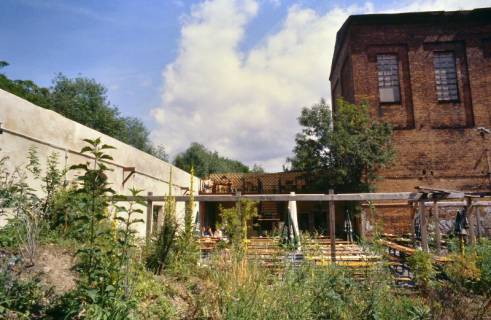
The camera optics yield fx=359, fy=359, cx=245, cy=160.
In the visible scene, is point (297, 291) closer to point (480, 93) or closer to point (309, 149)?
point (309, 149)

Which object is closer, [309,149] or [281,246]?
[281,246]

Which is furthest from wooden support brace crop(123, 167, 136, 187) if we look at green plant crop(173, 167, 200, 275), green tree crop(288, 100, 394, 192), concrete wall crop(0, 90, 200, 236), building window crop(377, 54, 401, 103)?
building window crop(377, 54, 401, 103)

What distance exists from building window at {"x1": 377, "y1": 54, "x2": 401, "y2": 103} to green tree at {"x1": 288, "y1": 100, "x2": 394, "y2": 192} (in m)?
1.72

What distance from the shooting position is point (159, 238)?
579 cm

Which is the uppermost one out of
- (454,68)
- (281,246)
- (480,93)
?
(454,68)

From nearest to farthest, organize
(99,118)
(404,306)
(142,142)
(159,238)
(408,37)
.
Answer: (404,306)
(159,238)
(408,37)
(99,118)
(142,142)

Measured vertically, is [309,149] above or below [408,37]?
below

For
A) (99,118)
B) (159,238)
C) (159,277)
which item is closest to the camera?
(159,277)

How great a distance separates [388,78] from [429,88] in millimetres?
1857

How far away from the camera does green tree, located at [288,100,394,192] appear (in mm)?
14531

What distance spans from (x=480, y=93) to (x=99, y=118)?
24.4m

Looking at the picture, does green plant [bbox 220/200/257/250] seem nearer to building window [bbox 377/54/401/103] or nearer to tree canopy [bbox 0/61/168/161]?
building window [bbox 377/54/401/103]

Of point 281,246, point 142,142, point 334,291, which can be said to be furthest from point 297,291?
point 142,142

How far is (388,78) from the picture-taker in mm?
16688
